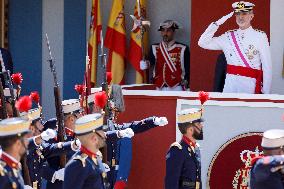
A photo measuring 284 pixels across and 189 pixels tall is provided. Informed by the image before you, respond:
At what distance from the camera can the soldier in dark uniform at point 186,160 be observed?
793cm

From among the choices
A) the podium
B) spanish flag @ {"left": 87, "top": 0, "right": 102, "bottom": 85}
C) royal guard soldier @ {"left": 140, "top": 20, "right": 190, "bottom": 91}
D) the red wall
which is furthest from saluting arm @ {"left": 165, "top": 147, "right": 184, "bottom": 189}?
spanish flag @ {"left": 87, "top": 0, "right": 102, "bottom": 85}

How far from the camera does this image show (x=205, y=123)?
983 cm

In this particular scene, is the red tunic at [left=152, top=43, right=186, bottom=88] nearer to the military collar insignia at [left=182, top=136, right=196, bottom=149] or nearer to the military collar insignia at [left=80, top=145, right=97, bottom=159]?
the military collar insignia at [left=182, top=136, right=196, bottom=149]

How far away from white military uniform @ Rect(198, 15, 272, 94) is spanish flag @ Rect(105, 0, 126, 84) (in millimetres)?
2678

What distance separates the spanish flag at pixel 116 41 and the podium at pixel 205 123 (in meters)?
2.37

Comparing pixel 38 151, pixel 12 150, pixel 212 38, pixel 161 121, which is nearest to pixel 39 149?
pixel 38 151

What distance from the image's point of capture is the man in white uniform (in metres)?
9.93

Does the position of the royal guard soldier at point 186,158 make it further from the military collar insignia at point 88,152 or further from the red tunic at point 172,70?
the red tunic at point 172,70

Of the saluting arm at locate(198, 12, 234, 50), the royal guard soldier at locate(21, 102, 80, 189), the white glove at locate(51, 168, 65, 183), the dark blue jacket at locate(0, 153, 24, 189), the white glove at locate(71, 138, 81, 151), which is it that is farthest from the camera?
the saluting arm at locate(198, 12, 234, 50)

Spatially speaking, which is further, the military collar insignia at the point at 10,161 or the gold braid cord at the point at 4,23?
the gold braid cord at the point at 4,23

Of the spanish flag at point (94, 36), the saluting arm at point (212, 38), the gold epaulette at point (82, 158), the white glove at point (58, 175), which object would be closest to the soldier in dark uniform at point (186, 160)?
the white glove at point (58, 175)

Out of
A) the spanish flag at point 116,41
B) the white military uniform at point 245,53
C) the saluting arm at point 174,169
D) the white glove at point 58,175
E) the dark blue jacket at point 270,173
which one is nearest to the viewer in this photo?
the dark blue jacket at point 270,173

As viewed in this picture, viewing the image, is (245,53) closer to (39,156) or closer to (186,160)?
(186,160)

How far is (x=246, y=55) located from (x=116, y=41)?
10.5ft
